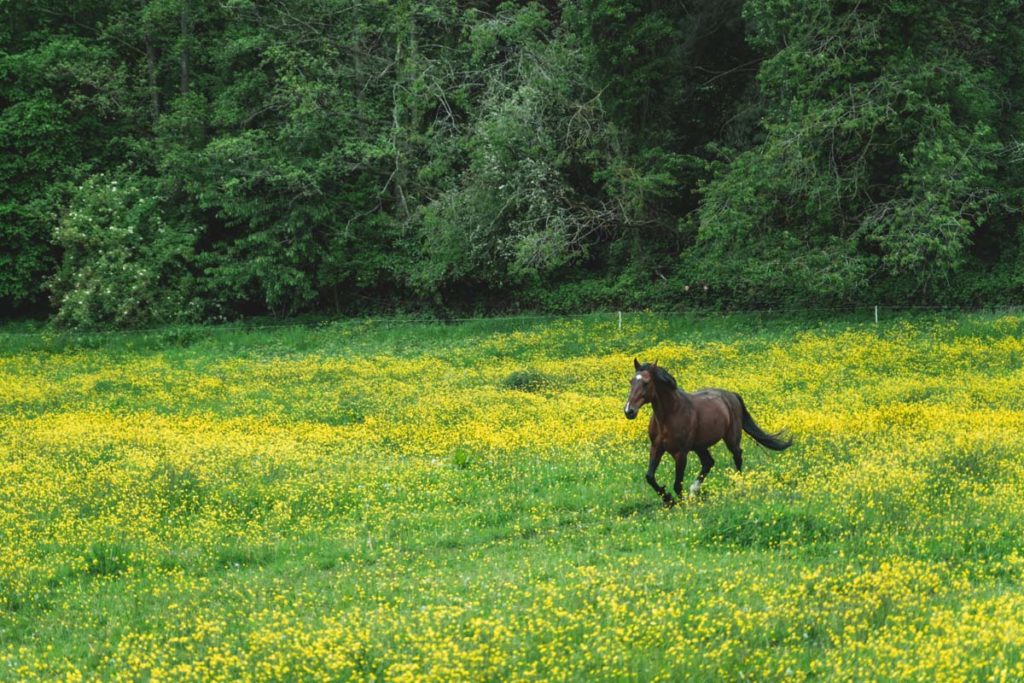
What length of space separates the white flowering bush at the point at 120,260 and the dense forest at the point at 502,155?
0.12m

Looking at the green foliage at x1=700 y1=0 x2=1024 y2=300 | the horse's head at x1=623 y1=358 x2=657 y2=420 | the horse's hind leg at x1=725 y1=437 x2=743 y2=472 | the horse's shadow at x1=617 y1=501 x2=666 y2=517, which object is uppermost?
the green foliage at x1=700 y1=0 x2=1024 y2=300

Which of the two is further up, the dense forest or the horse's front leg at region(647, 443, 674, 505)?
the dense forest

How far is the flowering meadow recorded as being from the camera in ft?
31.9

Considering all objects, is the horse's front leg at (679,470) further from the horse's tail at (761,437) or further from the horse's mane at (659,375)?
the horse's tail at (761,437)

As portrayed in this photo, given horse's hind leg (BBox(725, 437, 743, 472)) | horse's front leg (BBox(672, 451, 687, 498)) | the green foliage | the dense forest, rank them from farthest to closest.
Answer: the dense forest → the green foliage → horse's hind leg (BBox(725, 437, 743, 472)) → horse's front leg (BBox(672, 451, 687, 498))

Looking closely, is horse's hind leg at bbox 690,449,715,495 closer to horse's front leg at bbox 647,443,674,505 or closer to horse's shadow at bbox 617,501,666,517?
horse's front leg at bbox 647,443,674,505

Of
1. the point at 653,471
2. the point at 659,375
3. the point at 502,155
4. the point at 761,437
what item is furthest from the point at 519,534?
the point at 502,155

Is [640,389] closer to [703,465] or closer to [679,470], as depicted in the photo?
[679,470]

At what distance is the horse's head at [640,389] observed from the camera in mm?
Answer: 13562

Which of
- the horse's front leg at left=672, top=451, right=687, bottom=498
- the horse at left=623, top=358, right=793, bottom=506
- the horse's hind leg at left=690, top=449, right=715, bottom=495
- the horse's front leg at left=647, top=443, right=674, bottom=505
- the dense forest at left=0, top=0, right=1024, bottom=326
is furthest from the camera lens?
the dense forest at left=0, top=0, right=1024, bottom=326

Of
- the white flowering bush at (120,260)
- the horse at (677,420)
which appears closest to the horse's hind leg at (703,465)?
the horse at (677,420)

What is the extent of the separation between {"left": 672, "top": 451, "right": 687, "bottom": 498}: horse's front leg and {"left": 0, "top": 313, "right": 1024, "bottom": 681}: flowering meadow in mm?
420

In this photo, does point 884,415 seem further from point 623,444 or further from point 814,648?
point 814,648


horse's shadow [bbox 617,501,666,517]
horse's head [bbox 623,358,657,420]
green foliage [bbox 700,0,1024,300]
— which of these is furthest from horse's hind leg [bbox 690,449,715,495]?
green foliage [bbox 700,0,1024,300]
